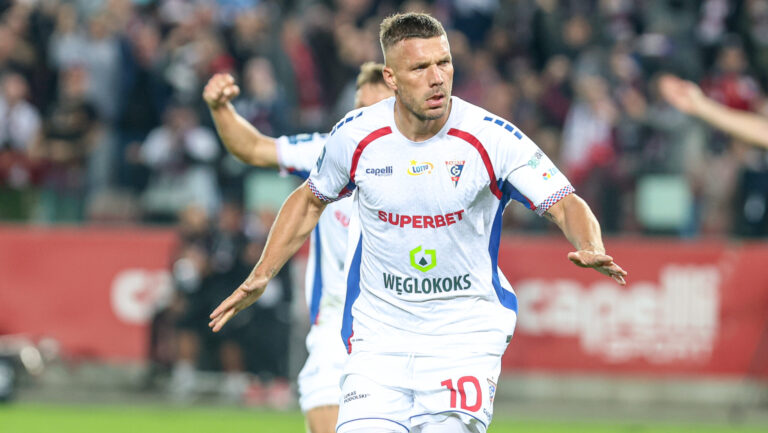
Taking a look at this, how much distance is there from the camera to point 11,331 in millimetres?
15375

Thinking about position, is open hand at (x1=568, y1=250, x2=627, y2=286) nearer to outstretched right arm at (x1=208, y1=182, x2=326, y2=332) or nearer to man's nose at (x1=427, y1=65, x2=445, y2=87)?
man's nose at (x1=427, y1=65, x2=445, y2=87)

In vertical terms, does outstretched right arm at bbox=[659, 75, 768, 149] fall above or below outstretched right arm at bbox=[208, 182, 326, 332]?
above

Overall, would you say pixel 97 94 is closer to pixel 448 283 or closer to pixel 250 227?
pixel 250 227

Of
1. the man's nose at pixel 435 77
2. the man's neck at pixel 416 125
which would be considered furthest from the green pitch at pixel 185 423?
the man's nose at pixel 435 77

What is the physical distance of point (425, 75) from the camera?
580 centimetres

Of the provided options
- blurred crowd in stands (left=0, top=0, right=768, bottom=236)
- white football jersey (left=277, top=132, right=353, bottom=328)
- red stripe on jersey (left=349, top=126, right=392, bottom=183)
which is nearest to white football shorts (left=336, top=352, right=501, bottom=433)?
red stripe on jersey (left=349, top=126, right=392, bottom=183)

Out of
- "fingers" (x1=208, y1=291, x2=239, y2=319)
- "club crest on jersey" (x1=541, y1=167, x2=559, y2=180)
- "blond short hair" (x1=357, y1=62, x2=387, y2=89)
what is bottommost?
"fingers" (x1=208, y1=291, x2=239, y2=319)

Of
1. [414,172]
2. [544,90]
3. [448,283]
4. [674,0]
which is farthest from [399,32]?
[674,0]

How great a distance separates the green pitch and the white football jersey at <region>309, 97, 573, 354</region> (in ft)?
21.9

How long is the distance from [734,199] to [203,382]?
7.04m

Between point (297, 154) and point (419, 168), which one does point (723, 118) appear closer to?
point (297, 154)

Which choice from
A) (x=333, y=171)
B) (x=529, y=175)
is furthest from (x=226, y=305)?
(x=529, y=175)

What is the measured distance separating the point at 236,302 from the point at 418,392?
971 millimetres

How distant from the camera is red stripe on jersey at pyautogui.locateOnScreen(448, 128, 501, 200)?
19.2 feet
